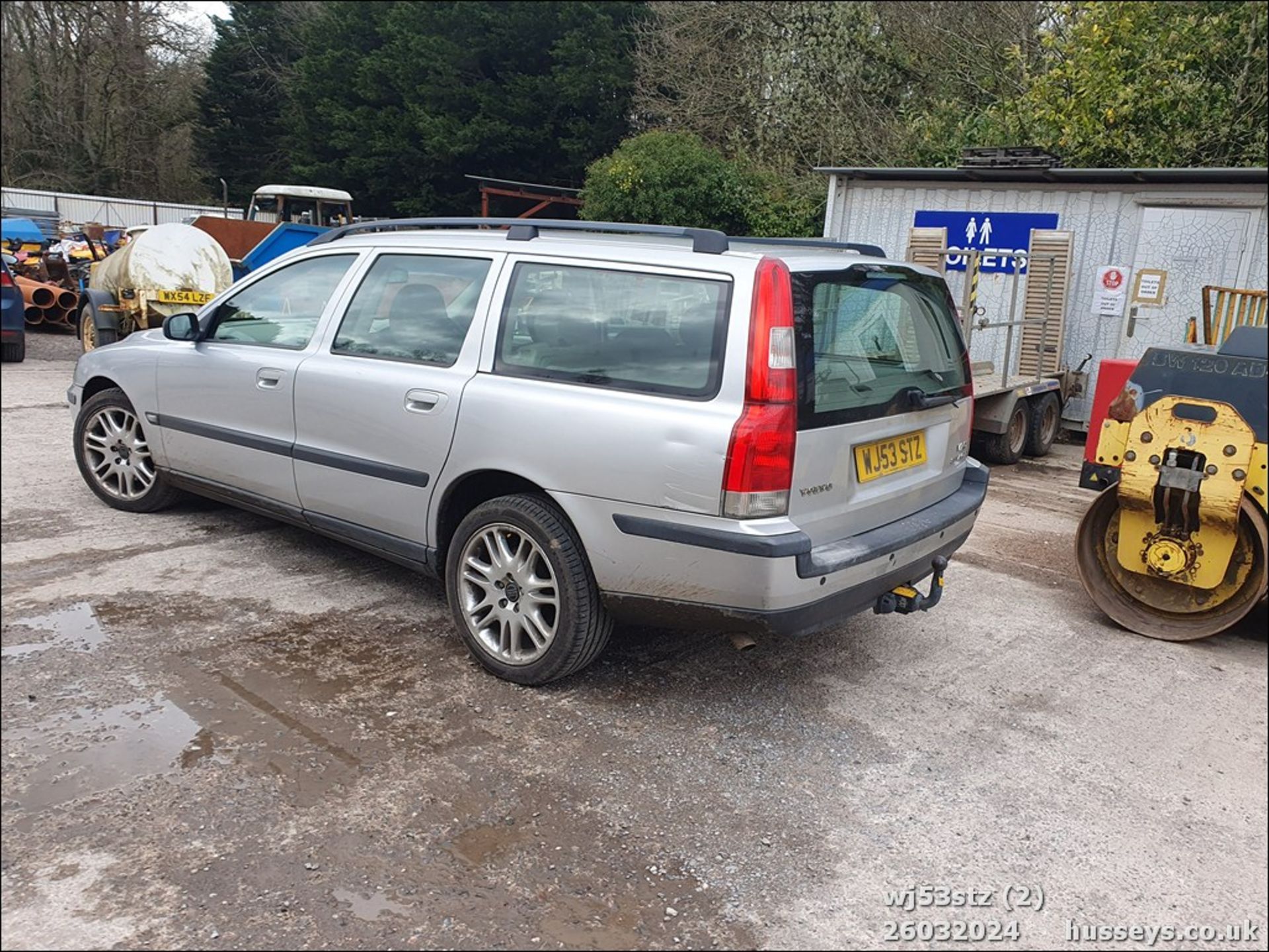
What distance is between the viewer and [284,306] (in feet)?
15.7

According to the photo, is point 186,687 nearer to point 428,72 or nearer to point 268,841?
point 268,841

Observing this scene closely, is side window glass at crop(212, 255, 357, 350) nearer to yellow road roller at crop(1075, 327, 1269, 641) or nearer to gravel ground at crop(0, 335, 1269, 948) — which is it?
gravel ground at crop(0, 335, 1269, 948)

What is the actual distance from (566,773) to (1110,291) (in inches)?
366

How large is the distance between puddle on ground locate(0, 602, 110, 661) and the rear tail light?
253cm

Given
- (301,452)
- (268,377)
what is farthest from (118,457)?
(301,452)

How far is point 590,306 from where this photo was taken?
12.2ft

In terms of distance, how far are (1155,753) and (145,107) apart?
12.9ft

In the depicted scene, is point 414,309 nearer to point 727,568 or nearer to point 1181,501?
point 727,568

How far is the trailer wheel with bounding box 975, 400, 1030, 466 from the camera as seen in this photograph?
909 centimetres

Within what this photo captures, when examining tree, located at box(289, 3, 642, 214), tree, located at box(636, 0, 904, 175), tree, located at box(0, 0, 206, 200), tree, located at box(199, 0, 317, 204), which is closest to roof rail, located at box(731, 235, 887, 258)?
tree, located at box(0, 0, 206, 200)

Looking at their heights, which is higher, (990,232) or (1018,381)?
(990,232)

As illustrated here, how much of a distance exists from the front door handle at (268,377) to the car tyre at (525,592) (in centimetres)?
127

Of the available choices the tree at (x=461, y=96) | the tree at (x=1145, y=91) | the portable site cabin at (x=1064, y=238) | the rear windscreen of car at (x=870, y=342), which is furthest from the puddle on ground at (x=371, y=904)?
the tree at (x=461, y=96)

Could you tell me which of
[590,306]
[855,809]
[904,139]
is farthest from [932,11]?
[855,809]
